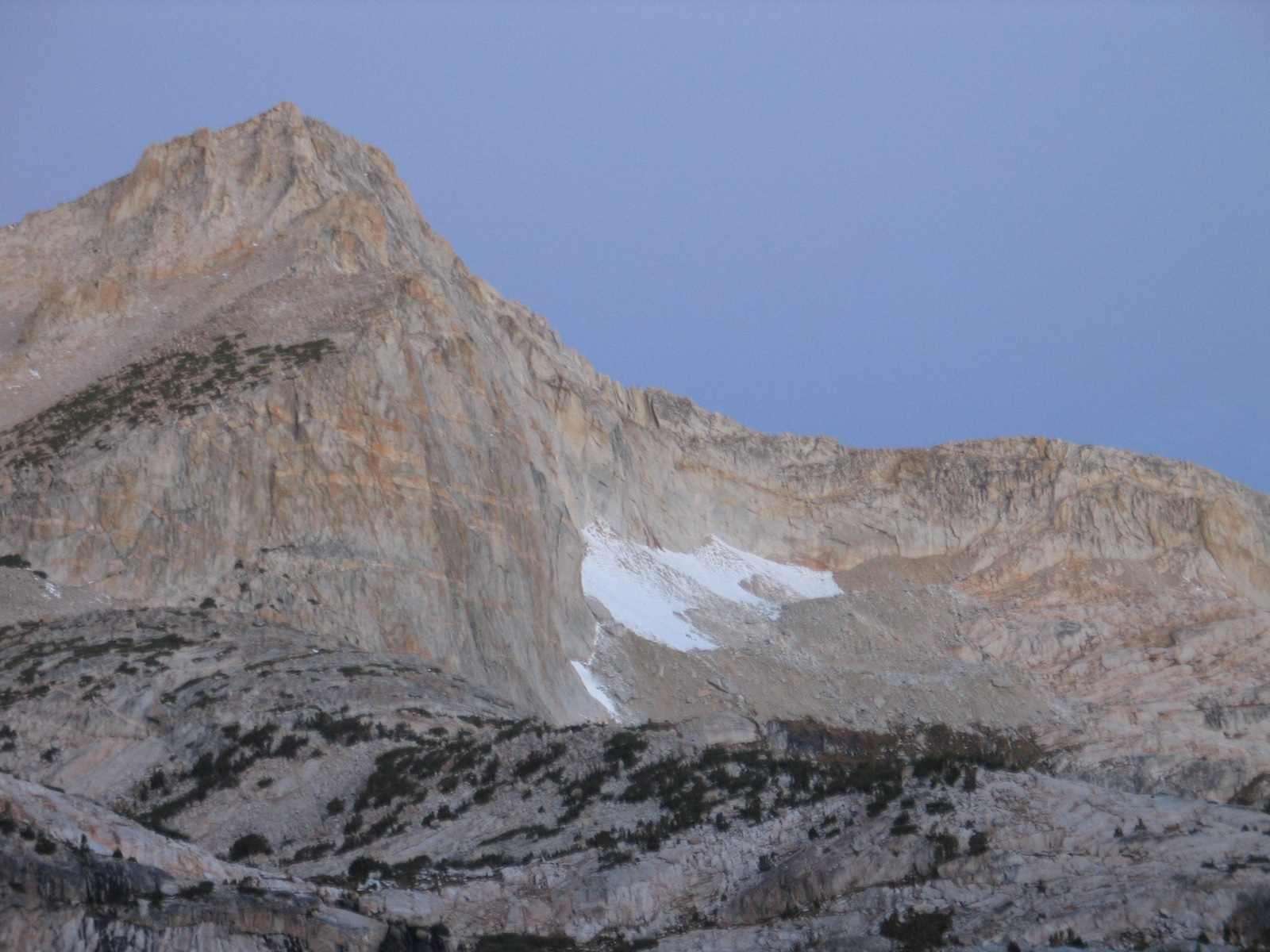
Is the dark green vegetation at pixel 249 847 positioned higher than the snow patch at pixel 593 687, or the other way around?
the snow patch at pixel 593 687

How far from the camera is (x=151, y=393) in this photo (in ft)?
148

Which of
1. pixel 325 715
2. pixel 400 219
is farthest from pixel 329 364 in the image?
pixel 400 219

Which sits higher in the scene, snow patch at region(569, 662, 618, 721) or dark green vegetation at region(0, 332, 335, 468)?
dark green vegetation at region(0, 332, 335, 468)

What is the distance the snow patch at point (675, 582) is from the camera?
68.4 m

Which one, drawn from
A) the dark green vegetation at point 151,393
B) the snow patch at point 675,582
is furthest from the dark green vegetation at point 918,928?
the snow patch at point 675,582

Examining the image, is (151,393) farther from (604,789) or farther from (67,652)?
(604,789)

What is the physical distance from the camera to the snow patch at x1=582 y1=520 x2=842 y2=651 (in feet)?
225

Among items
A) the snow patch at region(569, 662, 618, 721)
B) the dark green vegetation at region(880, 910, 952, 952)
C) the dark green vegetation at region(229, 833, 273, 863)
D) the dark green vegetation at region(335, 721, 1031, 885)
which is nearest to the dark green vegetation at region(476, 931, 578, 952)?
the dark green vegetation at region(335, 721, 1031, 885)

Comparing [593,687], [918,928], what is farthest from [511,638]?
[918,928]

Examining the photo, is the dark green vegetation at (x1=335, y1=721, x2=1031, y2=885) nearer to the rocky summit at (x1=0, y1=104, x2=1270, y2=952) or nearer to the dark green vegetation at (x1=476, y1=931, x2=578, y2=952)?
the rocky summit at (x1=0, y1=104, x2=1270, y2=952)

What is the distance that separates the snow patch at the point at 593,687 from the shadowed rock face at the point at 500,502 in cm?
22

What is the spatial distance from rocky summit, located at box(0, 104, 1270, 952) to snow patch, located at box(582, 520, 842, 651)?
418mm

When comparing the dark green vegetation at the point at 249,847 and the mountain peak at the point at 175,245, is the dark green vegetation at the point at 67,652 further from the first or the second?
the mountain peak at the point at 175,245

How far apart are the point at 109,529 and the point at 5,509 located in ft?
11.2
